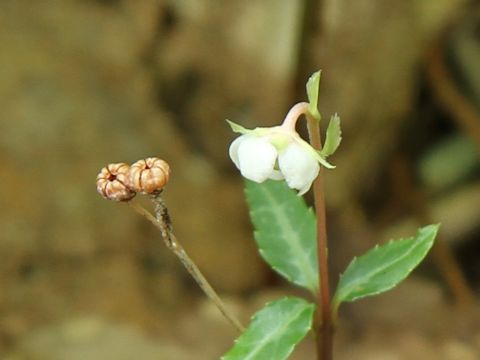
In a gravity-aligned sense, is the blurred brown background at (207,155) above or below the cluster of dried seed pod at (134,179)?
above

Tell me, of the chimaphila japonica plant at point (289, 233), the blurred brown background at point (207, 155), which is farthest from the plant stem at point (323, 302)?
the blurred brown background at point (207, 155)

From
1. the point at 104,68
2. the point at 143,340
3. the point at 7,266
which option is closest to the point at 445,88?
the point at 104,68

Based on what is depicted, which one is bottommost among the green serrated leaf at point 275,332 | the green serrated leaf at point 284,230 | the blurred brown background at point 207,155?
the green serrated leaf at point 275,332

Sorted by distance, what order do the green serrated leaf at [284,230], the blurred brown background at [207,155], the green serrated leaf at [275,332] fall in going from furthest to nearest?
1. the blurred brown background at [207,155]
2. the green serrated leaf at [284,230]
3. the green serrated leaf at [275,332]

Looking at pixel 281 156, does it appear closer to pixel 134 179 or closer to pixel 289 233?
pixel 134 179

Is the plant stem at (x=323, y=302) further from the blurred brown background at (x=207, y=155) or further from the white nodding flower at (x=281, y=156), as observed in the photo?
the blurred brown background at (x=207, y=155)

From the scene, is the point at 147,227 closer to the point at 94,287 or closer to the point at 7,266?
the point at 94,287
